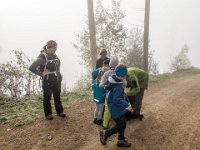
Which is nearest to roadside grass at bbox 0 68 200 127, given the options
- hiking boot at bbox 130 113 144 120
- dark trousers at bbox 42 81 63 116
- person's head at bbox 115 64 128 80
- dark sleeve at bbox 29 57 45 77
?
dark trousers at bbox 42 81 63 116

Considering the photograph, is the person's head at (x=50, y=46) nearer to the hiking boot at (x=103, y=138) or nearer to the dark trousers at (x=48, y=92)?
the dark trousers at (x=48, y=92)

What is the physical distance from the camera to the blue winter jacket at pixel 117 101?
648 cm

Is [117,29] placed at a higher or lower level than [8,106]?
higher

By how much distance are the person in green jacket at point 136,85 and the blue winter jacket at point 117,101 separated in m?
1.29

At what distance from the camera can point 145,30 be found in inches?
750

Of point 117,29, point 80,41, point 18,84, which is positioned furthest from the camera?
point 80,41

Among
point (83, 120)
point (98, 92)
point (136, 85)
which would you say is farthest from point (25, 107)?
point (136, 85)

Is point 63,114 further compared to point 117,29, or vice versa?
point 117,29

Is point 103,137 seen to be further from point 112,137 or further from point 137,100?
point 137,100

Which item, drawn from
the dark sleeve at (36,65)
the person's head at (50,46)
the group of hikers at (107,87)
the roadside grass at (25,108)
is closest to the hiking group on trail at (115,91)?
the group of hikers at (107,87)

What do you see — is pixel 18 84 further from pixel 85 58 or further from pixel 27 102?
pixel 85 58

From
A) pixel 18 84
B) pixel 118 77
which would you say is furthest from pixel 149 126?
pixel 18 84

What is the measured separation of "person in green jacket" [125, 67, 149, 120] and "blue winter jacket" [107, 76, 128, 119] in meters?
1.29

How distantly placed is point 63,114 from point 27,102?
94.2 inches
